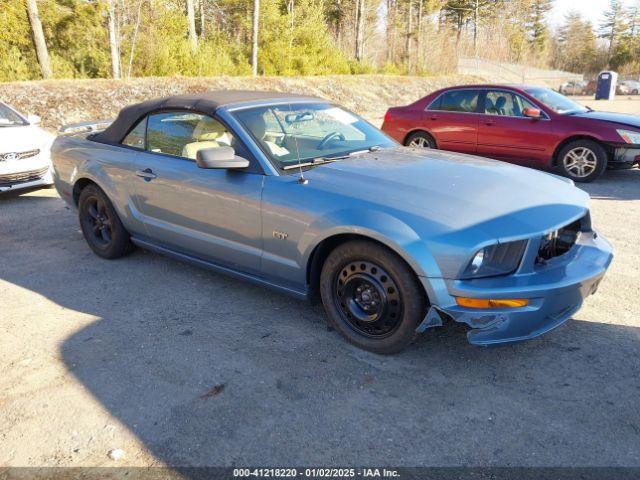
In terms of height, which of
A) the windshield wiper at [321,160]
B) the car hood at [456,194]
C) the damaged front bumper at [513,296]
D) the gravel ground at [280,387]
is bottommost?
the gravel ground at [280,387]

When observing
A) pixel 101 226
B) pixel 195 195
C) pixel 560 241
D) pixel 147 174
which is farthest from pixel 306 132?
pixel 101 226

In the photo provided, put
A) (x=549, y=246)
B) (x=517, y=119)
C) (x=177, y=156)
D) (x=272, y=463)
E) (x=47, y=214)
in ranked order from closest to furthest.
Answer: (x=272, y=463), (x=549, y=246), (x=177, y=156), (x=47, y=214), (x=517, y=119)

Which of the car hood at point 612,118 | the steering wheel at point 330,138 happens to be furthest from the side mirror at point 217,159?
the car hood at point 612,118

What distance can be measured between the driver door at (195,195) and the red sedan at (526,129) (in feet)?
19.2

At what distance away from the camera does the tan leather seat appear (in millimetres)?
3926

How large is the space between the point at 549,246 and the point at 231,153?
83.3 inches

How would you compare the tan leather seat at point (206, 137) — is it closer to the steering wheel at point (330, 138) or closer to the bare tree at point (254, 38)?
the steering wheel at point (330, 138)

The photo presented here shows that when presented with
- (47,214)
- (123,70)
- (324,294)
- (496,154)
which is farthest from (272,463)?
(123,70)

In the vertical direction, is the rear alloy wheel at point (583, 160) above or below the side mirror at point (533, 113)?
below

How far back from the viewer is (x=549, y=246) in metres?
3.10

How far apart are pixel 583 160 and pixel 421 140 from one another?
2690 millimetres

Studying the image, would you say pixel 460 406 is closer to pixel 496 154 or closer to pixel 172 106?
pixel 172 106

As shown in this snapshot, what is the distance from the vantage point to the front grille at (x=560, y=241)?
120 inches

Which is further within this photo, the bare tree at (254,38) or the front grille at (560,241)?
the bare tree at (254,38)
